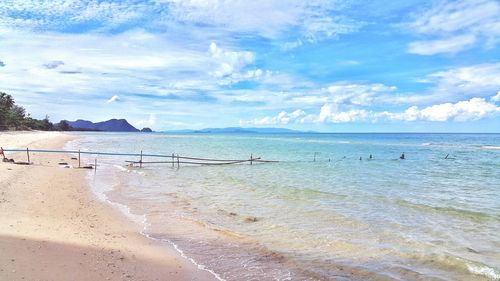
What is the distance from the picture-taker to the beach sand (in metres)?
6.52

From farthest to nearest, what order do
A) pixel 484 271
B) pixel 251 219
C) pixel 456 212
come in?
pixel 456 212 < pixel 251 219 < pixel 484 271

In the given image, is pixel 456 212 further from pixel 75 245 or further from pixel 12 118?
pixel 12 118

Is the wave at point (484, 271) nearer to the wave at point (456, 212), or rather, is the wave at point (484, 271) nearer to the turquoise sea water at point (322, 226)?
the turquoise sea water at point (322, 226)

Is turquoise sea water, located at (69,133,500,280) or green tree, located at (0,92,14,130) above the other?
green tree, located at (0,92,14,130)

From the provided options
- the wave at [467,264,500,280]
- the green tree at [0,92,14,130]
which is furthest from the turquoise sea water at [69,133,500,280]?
the green tree at [0,92,14,130]

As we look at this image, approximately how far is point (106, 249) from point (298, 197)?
32.6 ft

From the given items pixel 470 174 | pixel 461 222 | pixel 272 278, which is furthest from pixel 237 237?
pixel 470 174

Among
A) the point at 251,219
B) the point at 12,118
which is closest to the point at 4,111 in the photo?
the point at 12,118

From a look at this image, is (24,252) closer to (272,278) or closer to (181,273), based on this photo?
(181,273)

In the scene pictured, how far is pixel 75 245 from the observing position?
806 cm

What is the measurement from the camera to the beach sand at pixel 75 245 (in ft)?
21.4

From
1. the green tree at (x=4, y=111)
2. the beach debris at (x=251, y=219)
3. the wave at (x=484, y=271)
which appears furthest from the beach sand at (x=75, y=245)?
the green tree at (x=4, y=111)

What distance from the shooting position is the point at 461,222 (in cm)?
1219

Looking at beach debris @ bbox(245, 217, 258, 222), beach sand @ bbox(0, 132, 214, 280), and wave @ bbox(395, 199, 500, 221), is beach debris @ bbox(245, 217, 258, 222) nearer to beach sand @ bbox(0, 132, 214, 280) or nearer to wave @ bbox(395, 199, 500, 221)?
beach sand @ bbox(0, 132, 214, 280)
